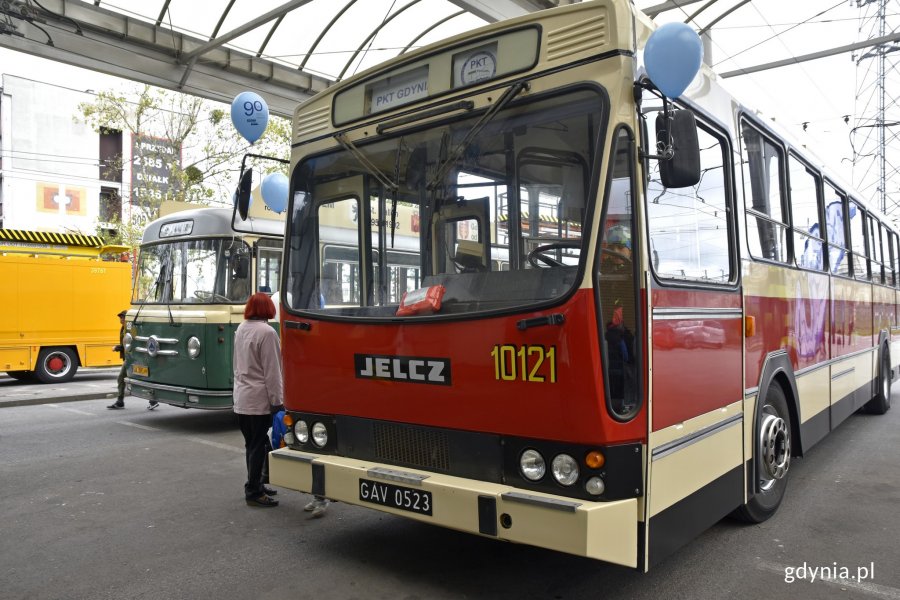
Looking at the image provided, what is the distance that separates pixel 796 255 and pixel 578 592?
3.45 metres

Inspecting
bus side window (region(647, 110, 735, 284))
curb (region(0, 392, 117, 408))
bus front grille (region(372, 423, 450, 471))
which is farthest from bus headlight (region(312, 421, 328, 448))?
curb (region(0, 392, 117, 408))

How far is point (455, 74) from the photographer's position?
4.01 metres

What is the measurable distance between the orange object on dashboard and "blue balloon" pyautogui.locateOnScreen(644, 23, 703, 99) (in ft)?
5.14

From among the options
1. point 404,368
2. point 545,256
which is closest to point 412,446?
point 404,368

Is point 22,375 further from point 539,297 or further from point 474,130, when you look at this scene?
point 539,297

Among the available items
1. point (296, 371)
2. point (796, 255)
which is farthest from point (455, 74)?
point (796, 255)

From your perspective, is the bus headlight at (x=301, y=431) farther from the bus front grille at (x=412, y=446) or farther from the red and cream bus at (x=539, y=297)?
the bus front grille at (x=412, y=446)

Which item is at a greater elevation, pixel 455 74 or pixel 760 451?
pixel 455 74

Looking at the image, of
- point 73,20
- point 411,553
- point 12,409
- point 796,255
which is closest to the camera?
point 411,553

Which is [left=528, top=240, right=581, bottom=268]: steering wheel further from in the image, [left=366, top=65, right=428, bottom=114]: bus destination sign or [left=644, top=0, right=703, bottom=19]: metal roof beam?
[left=644, top=0, right=703, bottom=19]: metal roof beam

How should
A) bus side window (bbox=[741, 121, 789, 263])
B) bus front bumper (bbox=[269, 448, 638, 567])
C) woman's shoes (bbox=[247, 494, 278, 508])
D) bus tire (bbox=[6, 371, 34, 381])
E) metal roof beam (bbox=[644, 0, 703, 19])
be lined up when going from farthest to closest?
bus tire (bbox=[6, 371, 34, 381]), metal roof beam (bbox=[644, 0, 703, 19]), woman's shoes (bbox=[247, 494, 278, 508]), bus side window (bbox=[741, 121, 789, 263]), bus front bumper (bbox=[269, 448, 638, 567])

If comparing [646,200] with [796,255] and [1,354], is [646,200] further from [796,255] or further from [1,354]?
[1,354]

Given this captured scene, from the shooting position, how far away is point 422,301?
4035 mm

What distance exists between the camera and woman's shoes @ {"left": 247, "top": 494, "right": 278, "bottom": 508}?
5836 mm
